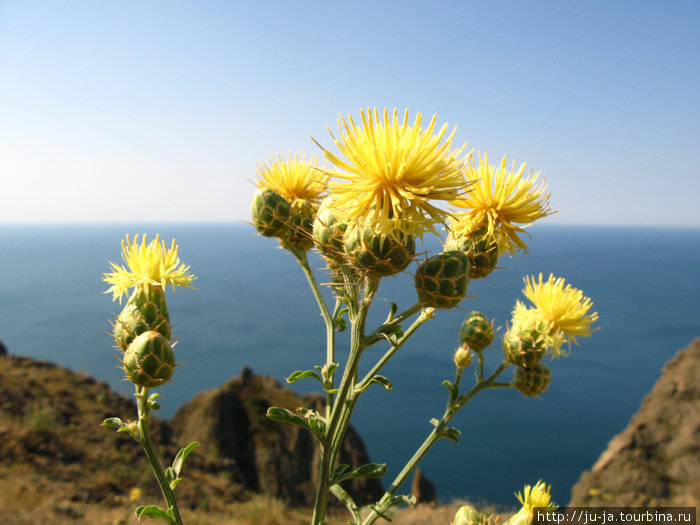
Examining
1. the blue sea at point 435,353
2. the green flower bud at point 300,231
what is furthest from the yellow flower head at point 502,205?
the blue sea at point 435,353

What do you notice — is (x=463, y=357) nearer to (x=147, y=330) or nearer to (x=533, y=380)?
(x=533, y=380)

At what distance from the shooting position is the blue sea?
4662 cm

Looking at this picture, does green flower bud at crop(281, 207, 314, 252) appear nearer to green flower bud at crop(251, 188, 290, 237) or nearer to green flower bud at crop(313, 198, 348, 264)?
green flower bud at crop(251, 188, 290, 237)

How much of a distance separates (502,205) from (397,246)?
2.62 ft

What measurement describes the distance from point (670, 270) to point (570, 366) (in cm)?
10104

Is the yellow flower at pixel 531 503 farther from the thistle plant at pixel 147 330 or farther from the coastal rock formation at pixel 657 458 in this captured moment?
the coastal rock formation at pixel 657 458

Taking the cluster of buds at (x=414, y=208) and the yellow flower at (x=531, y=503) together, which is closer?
the cluster of buds at (x=414, y=208)

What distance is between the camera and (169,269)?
265 cm

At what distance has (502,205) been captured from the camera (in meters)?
2.16

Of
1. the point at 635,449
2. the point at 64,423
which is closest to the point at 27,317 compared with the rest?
the point at 64,423

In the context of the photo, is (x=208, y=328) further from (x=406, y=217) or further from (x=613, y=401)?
(x=406, y=217)

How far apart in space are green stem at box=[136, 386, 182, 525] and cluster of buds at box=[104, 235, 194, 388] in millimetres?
134

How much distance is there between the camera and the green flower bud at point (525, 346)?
2909mm

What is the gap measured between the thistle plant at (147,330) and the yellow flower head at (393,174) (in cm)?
148
